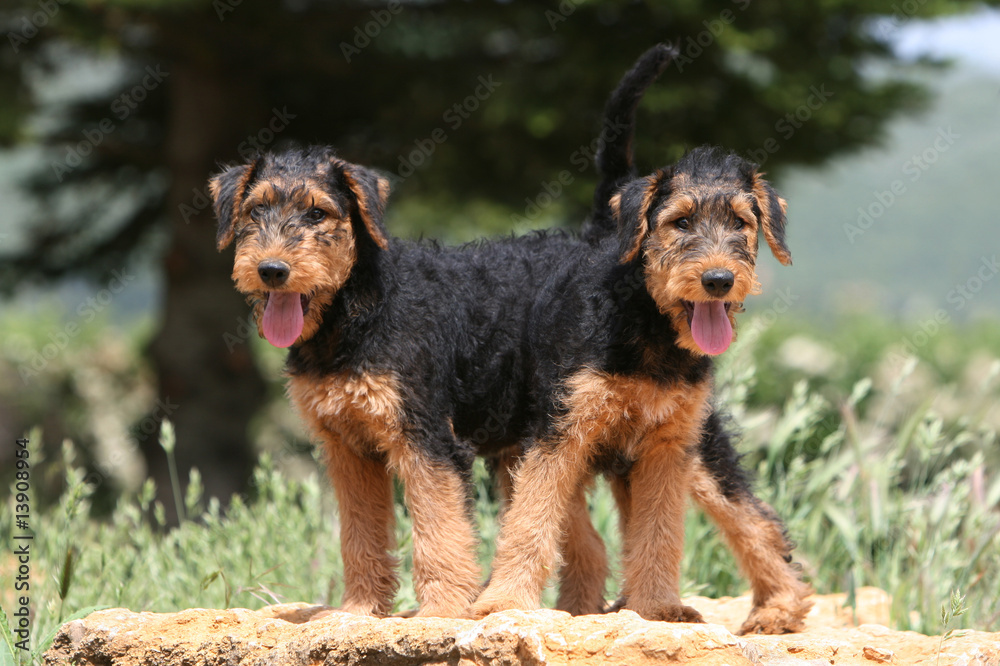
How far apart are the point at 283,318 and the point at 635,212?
1553 mm

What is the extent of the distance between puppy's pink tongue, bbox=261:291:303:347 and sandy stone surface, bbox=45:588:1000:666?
1.17 m

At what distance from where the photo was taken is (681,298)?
4.01 metres

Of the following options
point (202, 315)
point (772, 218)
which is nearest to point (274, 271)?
point (772, 218)

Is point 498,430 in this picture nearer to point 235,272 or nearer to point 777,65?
point 235,272

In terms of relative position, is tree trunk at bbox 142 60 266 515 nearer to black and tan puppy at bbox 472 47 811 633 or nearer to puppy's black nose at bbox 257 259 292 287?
puppy's black nose at bbox 257 259 292 287

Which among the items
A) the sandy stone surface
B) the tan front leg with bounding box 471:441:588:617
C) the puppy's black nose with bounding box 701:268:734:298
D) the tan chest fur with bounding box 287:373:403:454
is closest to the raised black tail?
the puppy's black nose with bounding box 701:268:734:298

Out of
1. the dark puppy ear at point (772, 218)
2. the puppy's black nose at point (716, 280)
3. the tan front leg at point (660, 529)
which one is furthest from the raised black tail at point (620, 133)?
the tan front leg at point (660, 529)

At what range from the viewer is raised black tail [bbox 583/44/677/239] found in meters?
4.92

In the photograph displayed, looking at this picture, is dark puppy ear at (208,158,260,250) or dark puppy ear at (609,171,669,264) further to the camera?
dark puppy ear at (208,158,260,250)

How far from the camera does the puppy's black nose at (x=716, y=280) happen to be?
3.87 metres

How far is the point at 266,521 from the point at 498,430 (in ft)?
8.84

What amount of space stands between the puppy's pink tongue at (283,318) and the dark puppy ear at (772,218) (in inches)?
79.5

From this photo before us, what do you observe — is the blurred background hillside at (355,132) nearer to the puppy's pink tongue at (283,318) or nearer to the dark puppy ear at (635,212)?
the dark puppy ear at (635,212)

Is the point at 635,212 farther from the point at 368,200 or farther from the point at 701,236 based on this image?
the point at 368,200
